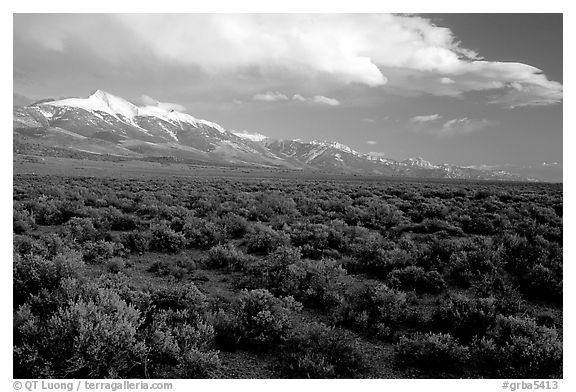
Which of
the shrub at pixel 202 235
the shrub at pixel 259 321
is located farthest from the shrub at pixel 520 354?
the shrub at pixel 202 235

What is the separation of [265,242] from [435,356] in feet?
24.6

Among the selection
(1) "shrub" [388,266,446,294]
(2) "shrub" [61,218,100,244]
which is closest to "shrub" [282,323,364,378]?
(1) "shrub" [388,266,446,294]

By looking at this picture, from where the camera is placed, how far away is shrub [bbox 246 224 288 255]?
12414 mm

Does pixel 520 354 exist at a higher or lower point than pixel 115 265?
higher

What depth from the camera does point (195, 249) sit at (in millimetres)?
12586

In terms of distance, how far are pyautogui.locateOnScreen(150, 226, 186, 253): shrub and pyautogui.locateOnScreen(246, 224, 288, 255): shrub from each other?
2.36 metres

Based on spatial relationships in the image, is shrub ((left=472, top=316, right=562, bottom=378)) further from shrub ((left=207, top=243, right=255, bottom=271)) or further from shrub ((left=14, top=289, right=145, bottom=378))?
shrub ((left=207, top=243, right=255, bottom=271))

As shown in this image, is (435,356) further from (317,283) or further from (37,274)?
(37,274)

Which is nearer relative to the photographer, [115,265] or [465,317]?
[465,317]

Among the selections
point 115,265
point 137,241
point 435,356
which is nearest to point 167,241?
point 137,241

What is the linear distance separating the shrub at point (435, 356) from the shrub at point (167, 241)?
840cm

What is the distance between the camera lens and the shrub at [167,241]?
12242 mm

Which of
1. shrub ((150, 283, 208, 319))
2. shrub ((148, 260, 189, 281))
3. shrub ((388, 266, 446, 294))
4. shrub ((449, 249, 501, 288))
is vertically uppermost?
shrub ((449, 249, 501, 288))

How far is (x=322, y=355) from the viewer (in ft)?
18.7
